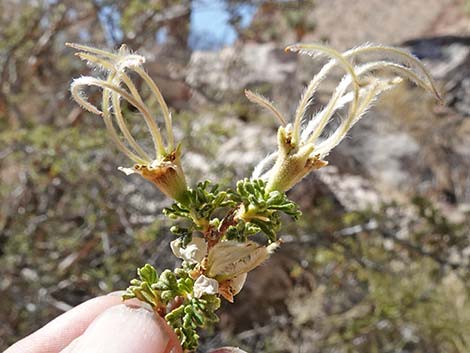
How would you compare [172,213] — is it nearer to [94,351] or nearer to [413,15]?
[94,351]

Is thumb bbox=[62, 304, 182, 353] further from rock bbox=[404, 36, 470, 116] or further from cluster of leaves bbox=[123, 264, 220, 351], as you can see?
rock bbox=[404, 36, 470, 116]

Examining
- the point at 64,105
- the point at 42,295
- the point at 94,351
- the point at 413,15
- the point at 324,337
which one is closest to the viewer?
the point at 94,351

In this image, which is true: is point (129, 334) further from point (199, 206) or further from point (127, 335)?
point (199, 206)

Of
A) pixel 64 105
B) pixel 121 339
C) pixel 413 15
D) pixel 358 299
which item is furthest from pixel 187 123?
pixel 413 15

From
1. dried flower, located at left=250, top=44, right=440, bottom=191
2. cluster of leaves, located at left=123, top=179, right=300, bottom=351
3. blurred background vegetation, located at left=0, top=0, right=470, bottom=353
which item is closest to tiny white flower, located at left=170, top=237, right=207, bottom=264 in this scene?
cluster of leaves, located at left=123, top=179, right=300, bottom=351

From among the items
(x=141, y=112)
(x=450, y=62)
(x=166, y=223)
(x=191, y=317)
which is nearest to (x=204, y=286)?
(x=191, y=317)

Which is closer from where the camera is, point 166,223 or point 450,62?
point 166,223
